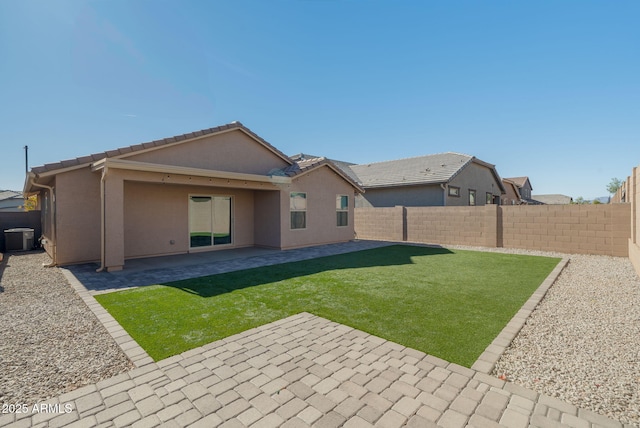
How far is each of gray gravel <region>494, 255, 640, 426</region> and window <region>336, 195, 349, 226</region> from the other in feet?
33.8

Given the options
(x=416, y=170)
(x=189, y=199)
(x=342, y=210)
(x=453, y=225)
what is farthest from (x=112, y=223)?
(x=416, y=170)

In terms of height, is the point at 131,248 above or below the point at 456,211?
below

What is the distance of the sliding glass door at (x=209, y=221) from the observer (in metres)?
12.6

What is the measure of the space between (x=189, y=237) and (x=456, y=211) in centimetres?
1333

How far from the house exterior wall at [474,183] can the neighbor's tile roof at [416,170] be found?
73 centimetres

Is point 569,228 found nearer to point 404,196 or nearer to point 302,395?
point 404,196

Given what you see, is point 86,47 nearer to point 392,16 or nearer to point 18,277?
point 18,277

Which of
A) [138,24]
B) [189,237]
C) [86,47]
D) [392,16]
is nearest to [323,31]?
[392,16]

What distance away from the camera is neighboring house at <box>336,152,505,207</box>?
21.0m

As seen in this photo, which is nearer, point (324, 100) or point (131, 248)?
point (131, 248)

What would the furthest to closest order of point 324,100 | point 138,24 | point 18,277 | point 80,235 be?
1. point 324,100
2. point 138,24
3. point 80,235
4. point 18,277

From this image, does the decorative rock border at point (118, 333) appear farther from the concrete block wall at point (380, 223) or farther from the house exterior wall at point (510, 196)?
the house exterior wall at point (510, 196)

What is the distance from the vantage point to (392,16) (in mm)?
12445

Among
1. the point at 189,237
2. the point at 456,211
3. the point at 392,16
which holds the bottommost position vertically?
the point at 189,237
